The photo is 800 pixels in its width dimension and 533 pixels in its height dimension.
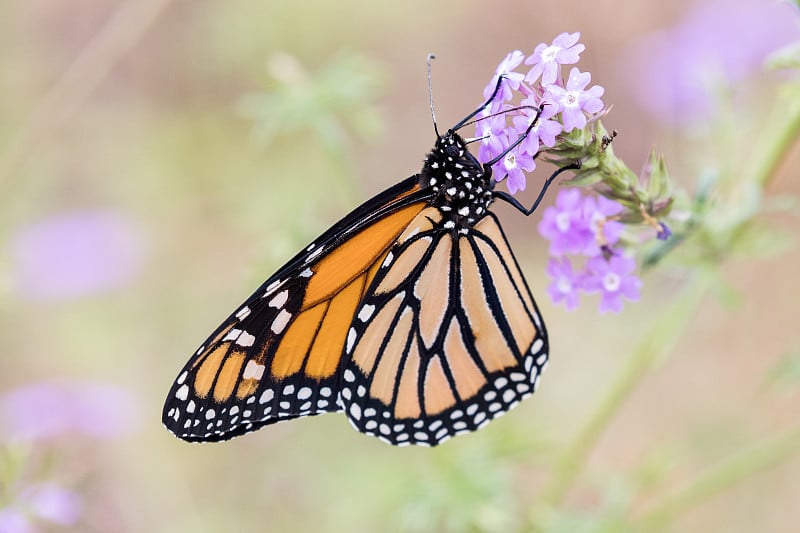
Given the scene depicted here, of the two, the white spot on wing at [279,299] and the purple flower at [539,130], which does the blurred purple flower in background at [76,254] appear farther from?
the purple flower at [539,130]

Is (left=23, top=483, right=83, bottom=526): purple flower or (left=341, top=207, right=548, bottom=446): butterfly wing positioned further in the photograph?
(left=23, top=483, right=83, bottom=526): purple flower

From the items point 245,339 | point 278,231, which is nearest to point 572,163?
point 245,339

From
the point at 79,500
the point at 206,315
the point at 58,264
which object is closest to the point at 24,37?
the point at 58,264

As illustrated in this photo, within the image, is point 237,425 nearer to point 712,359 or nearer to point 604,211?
point 604,211

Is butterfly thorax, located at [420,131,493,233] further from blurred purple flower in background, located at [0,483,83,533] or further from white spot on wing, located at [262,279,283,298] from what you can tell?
blurred purple flower in background, located at [0,483,83,533]

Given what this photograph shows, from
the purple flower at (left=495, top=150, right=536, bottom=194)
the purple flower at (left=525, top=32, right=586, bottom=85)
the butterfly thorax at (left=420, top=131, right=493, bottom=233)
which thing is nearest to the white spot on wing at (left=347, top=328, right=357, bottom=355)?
the butterfly thorax at (left=420, top=131, right=493, bottom=233)

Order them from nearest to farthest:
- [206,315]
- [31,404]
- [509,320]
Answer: [509,320] < [31,404] < [206,315]

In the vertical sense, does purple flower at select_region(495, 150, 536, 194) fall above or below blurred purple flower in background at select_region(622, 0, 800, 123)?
below
